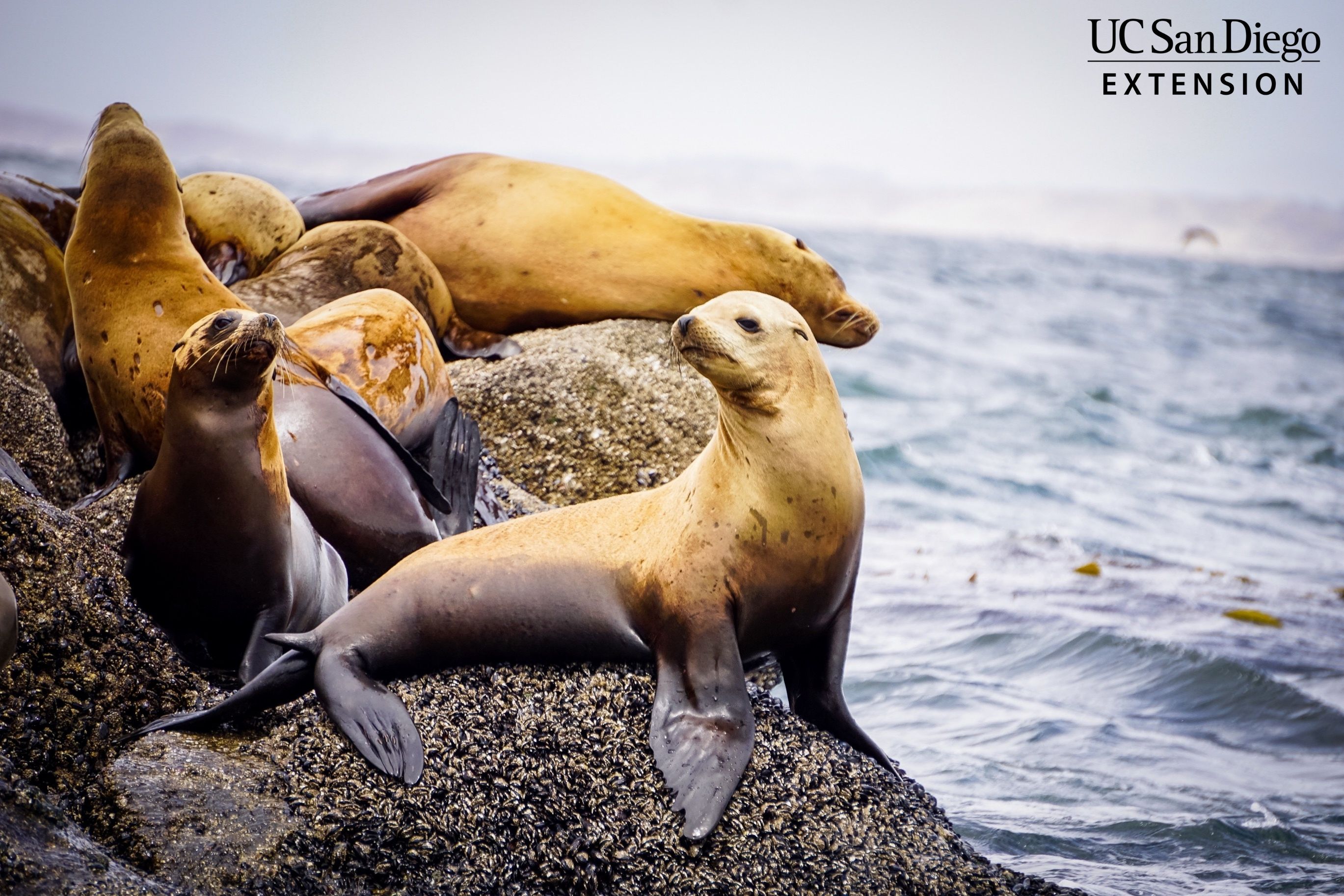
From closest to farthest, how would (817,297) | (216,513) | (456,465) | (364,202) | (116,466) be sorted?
(216,513)
(116,466)
(456,465)
(817,297)
(364,202)

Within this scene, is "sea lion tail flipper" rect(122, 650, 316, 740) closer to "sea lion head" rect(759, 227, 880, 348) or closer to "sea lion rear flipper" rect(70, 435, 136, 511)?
"sea lion rear flipper" rect(70, 435, 136, 511)

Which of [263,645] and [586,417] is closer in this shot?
[263,645]

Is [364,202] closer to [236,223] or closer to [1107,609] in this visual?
[236,223]

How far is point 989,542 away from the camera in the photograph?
8922 millimetres

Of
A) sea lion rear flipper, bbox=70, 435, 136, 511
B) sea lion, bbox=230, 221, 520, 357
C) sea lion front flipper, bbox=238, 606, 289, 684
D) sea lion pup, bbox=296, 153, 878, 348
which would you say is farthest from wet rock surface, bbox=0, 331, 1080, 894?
sea lion pup, bbox=296, 153, 878, 348

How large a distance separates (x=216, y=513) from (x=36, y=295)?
2.64 meters

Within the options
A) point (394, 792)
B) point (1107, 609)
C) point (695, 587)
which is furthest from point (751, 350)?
point (1107, 609)

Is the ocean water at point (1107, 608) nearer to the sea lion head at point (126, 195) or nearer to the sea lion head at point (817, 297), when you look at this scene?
the sea lion head at point (817, 297)

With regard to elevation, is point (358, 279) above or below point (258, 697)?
above

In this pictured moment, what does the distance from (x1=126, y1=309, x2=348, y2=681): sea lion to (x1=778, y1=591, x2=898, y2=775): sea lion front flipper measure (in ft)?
4.73

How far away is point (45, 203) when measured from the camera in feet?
20.5

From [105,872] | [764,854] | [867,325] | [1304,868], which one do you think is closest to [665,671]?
[764,854]

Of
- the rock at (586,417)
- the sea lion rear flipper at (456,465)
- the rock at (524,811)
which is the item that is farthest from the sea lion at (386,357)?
the rock at (524,811)

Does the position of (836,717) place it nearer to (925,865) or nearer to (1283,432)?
(925,865)
